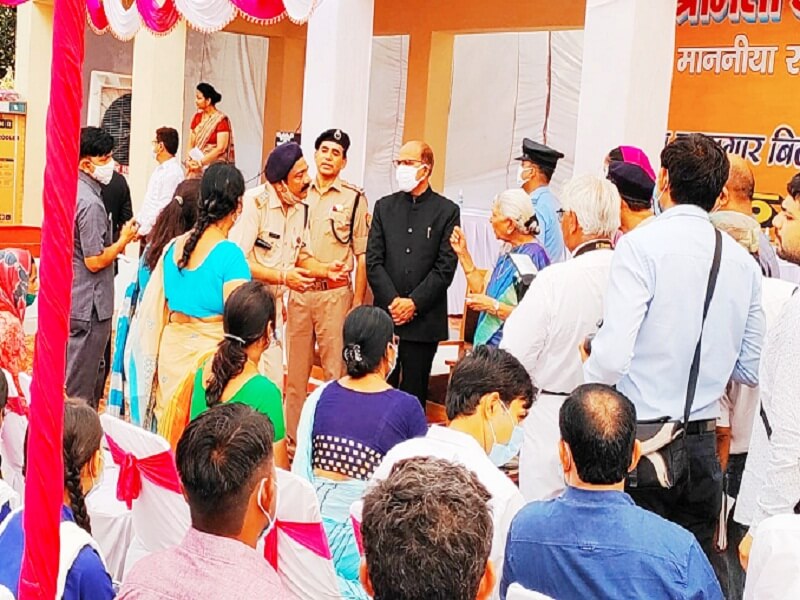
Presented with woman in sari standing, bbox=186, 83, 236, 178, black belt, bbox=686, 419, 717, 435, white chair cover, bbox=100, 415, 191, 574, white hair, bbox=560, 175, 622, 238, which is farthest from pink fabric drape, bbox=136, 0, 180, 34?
black belt, bbox=686, 419, 717, 435

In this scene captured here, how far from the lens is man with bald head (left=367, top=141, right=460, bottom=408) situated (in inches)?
231

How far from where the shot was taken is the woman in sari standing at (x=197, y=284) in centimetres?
425

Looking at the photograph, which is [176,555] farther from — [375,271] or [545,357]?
[375,271]

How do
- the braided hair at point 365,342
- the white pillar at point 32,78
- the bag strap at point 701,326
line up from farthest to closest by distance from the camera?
the white pillar at point 32,78
the braided hair at point 365,342
the bag strap at point 701,326

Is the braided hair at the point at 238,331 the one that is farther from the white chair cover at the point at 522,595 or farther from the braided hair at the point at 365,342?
the white chair cover at the point at 522,595

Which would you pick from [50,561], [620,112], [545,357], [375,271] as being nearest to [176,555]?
[50,561]

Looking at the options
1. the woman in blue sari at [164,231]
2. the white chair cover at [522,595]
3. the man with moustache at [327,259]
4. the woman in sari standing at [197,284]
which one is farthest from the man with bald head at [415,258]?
the white chair cover at [522,595]

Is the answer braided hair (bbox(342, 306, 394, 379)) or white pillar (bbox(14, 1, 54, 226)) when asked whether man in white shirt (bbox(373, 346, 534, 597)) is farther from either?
white pillar (bbox(14, 1, 54, 226))

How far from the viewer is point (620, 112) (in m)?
5.95

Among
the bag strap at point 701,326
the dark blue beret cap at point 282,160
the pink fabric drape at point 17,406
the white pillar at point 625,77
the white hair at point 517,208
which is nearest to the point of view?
the bag strap at point 701,326

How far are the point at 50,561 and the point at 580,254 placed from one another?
8.81 ft

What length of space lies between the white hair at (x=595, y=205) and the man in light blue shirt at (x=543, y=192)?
6.70 feet

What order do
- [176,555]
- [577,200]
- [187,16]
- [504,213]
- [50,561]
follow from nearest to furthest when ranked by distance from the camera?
[50,561]
[176,555]
[577,200]
[504,213]
[187,16]

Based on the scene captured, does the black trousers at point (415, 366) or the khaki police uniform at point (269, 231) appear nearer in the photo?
the khaki police uniform at point (269, 231)
